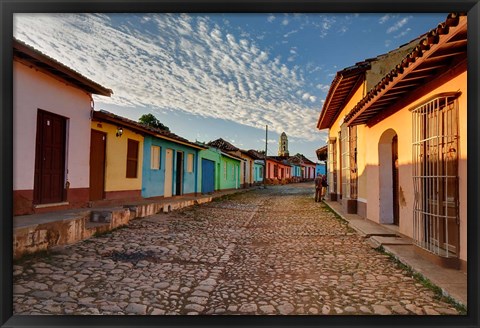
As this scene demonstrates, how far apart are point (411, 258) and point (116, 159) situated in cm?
820

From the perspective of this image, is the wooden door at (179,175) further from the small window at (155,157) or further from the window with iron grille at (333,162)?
the window with iron grille at (333,162)

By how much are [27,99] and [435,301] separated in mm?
6970

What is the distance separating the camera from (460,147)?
4.12 metres

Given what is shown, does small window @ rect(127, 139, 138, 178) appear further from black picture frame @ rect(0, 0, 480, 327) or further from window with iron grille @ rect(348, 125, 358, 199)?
black picture frame @ rect(0, 0, 480, 327)

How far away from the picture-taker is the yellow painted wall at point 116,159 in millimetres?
9297

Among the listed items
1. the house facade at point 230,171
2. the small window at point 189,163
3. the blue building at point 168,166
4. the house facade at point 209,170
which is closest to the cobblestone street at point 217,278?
the blue building at point 168,166

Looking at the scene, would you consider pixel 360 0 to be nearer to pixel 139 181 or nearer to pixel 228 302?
pixel 228 302

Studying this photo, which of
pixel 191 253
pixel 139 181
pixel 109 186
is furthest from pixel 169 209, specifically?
pixel 191 253

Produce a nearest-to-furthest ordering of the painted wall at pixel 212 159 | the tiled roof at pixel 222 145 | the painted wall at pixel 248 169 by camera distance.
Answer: the painted wall at pixel 212 159
the tiled roof at pixel 222 145
the painted wall at pixel 248 169

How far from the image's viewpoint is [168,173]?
13.8 meters

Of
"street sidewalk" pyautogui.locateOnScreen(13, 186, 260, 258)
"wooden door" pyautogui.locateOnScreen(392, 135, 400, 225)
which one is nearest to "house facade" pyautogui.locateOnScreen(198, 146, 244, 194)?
"street sidewalk" pyautogui.locateOnScreen(13, 186, 260, 258)

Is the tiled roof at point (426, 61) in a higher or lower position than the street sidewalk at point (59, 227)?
higher

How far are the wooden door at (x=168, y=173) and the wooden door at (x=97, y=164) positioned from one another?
4416mm

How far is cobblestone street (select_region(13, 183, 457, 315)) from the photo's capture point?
3238 mm
